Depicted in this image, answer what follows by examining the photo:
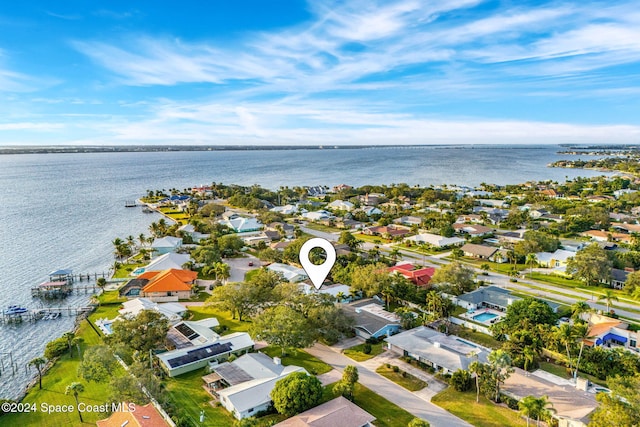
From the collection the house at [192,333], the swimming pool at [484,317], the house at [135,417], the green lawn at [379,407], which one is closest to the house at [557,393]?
the green lawn at [379,407]

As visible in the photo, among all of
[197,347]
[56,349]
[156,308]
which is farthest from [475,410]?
[56,349]

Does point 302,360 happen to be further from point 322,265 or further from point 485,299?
point 485,299

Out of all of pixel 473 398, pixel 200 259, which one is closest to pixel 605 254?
pixel 473 398

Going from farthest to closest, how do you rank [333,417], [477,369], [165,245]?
[165,245] < [477,369] < [333,417]

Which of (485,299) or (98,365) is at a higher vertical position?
(98,365)

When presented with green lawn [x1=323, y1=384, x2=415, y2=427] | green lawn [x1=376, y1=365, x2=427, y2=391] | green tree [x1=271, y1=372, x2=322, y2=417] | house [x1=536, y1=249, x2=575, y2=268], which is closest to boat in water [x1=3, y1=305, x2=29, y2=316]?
green tree [x1=271, y1=372, x2=322, y2=417]

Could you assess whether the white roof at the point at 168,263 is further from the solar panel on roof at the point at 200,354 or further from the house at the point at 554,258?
the house at the point at 554,258

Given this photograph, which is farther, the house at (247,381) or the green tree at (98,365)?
the green tree at (98,365)

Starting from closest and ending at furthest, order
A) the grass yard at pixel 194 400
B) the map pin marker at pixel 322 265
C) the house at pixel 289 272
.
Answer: the grass yard at pixel 194 400 → the map pin marker at pixel 322 265 → the house at pixel 289 272
